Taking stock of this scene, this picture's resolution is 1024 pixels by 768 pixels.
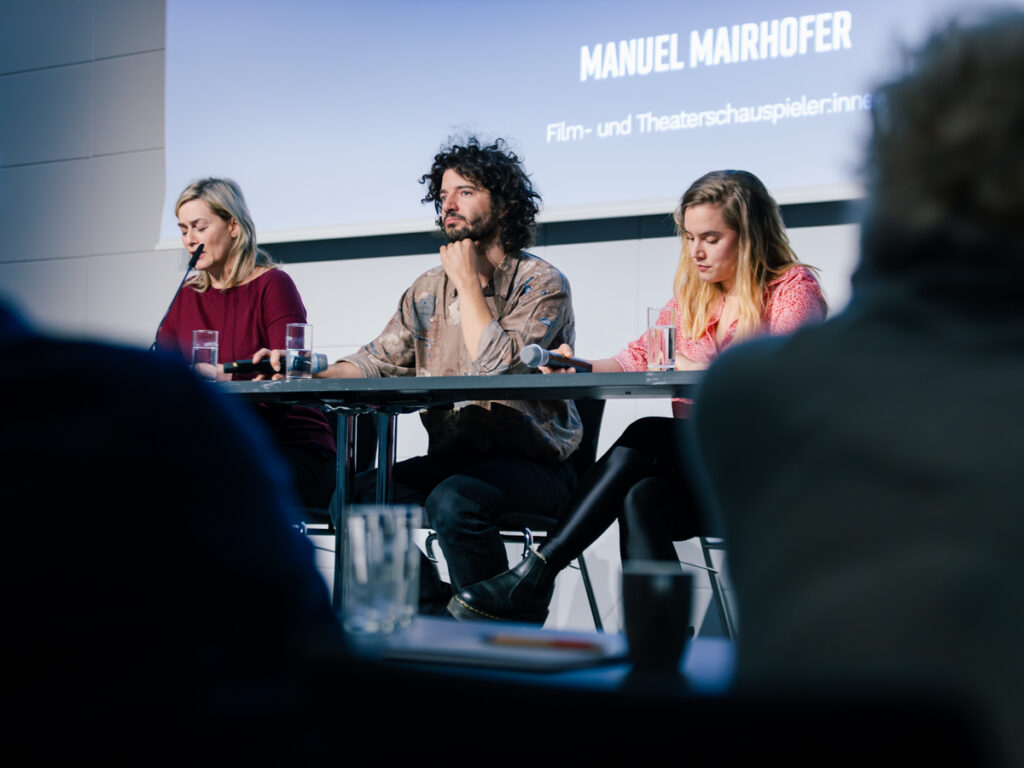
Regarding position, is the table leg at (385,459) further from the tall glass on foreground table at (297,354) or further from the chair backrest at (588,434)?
the chair backrest at (588,434)

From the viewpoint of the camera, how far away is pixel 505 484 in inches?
88.7

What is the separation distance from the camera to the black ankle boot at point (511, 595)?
78.2 inches

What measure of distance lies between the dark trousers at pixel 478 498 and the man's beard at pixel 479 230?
1.83 feet

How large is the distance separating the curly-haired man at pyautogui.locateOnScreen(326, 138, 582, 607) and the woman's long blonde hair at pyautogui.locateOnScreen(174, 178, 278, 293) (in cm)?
46

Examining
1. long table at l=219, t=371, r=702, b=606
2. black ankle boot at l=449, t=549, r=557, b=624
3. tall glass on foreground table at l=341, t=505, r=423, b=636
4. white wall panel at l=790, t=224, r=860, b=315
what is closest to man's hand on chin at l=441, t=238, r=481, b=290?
long table at l=219, t=371, r=702, b=606

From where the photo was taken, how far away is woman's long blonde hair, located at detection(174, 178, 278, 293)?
9.12 feet

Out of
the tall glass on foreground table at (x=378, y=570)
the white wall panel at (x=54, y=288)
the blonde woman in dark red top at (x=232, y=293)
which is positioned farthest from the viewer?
the white wall panel at (x=54, y=288)

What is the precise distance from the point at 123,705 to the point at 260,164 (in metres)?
3.66

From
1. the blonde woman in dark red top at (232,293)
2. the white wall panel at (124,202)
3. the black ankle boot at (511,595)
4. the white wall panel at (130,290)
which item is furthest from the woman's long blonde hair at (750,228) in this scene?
the white wall panel at (124,202)

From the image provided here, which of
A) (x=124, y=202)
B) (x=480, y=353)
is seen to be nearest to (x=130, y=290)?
(x=124, y=202)

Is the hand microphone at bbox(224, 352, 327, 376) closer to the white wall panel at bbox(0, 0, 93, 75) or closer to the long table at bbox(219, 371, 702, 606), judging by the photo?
the long table at bbox(219, 371, 702, 606)

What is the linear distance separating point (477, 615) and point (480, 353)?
61cm

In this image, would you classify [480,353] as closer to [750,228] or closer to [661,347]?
[661,347]

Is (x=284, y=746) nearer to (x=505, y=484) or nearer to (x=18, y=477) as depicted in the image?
(x=18, y=477)
